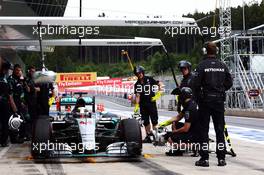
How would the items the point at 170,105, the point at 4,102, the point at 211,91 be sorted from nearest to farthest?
the point at 211,91
the point at 4,102
the point at 170,105

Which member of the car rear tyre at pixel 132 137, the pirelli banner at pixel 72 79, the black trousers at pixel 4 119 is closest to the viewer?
the car rear tyre at pixel 132 137

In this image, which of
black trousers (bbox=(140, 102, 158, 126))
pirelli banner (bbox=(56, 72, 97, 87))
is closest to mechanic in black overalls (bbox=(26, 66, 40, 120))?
black trousers (bbox=(140, 102, 158, 126))

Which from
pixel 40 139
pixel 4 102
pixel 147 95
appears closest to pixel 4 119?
pixel 4 102

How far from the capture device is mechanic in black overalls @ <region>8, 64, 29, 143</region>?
1290 cm

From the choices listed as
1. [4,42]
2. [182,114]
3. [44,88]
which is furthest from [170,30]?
[4,42]

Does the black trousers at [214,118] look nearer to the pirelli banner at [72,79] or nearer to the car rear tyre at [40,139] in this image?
the car rear tyre at [40,139]

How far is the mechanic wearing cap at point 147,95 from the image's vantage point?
495 inches

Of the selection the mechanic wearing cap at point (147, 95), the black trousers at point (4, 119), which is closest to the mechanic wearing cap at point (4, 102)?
the black trousers at point (4, 119)

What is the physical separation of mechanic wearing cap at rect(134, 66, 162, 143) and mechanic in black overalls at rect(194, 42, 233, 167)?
377 centimetres

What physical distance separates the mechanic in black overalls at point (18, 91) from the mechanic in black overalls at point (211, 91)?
538 cm

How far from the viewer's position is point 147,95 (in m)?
12.6

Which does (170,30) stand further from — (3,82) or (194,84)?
(3,82)

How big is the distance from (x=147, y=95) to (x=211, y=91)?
402cm

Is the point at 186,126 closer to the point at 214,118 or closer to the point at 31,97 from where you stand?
the point at 214,118
